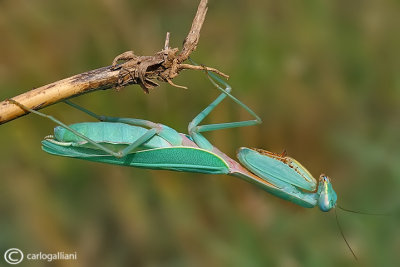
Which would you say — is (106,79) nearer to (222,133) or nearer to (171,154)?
(171,154)

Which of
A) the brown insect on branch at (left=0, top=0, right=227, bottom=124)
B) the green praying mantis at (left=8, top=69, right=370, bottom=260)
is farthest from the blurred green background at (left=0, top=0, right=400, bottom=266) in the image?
the brown insect on branch at (left=0, top=0, right=227, bottom=124)

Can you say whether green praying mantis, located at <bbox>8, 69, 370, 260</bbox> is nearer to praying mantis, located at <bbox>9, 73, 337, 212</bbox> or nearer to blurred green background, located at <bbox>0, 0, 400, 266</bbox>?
praying mantis, located at <bbox>9, 73, 337, 212</bbox>

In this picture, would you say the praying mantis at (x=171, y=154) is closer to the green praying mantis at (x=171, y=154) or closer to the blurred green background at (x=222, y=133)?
the green praying mantis at (x=171, y=154)

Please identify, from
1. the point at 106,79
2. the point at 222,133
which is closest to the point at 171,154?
the point at 106,79

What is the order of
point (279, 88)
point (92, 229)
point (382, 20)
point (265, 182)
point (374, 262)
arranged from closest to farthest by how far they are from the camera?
point (265, 182) → point (374, 262) → point (92, 229) → point (279, 88) → point (382, 20)

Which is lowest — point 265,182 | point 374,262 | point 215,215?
point 374,262

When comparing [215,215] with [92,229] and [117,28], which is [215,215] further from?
[117,28]

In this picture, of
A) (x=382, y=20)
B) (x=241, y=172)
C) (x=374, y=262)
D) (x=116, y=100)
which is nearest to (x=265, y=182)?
(x=241, y=172)

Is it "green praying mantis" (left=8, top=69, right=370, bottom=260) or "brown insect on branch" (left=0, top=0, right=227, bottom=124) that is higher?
"brown insect on branch" (left=0, top=0, right=227, bottom=124)
